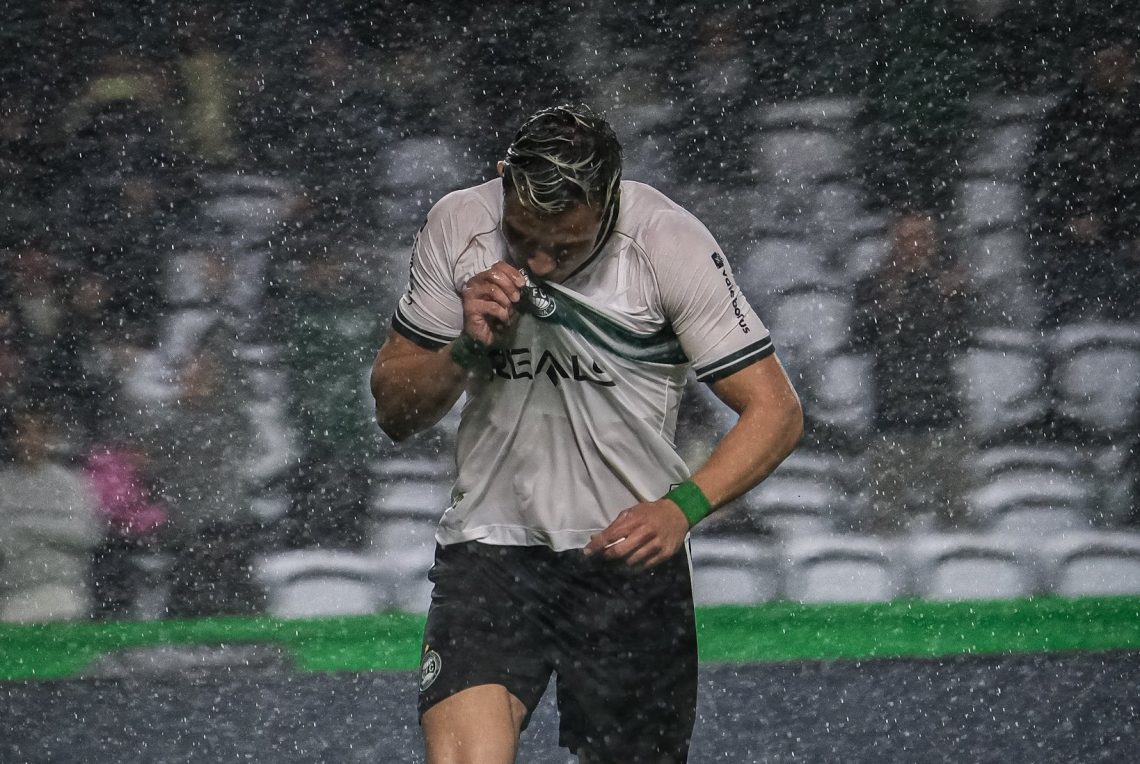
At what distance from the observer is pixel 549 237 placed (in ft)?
8.34

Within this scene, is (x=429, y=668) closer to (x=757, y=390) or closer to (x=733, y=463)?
(x=733, y=463)

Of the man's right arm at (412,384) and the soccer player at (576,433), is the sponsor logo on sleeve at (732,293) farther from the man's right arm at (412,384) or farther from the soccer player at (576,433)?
the man's right arm at (412,384)

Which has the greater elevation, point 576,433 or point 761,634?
point 576,433

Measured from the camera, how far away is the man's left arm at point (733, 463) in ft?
8.03

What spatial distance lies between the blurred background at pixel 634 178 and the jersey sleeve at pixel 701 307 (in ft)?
13.4

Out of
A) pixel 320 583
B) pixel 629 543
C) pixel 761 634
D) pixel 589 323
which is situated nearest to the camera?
pixel 629 543

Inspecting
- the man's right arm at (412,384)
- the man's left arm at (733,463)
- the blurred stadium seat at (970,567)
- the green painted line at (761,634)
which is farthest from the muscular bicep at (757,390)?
the blurred stadium seat at (970,567)

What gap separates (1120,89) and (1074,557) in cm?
211

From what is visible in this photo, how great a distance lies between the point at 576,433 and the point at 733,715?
2.56 meters

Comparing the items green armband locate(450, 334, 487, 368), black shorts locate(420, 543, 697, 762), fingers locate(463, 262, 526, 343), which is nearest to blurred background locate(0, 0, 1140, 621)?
black shorts locate(420, 543, 697, 762)

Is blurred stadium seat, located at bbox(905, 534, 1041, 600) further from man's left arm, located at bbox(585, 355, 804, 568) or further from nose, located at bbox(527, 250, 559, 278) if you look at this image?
nose, located at bbox(527, 250, 559, 278)

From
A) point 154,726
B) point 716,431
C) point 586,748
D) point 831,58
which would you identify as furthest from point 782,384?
point 831,58

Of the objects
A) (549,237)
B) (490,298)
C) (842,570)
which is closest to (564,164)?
(549,237)

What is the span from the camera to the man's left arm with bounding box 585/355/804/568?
8.03ft
